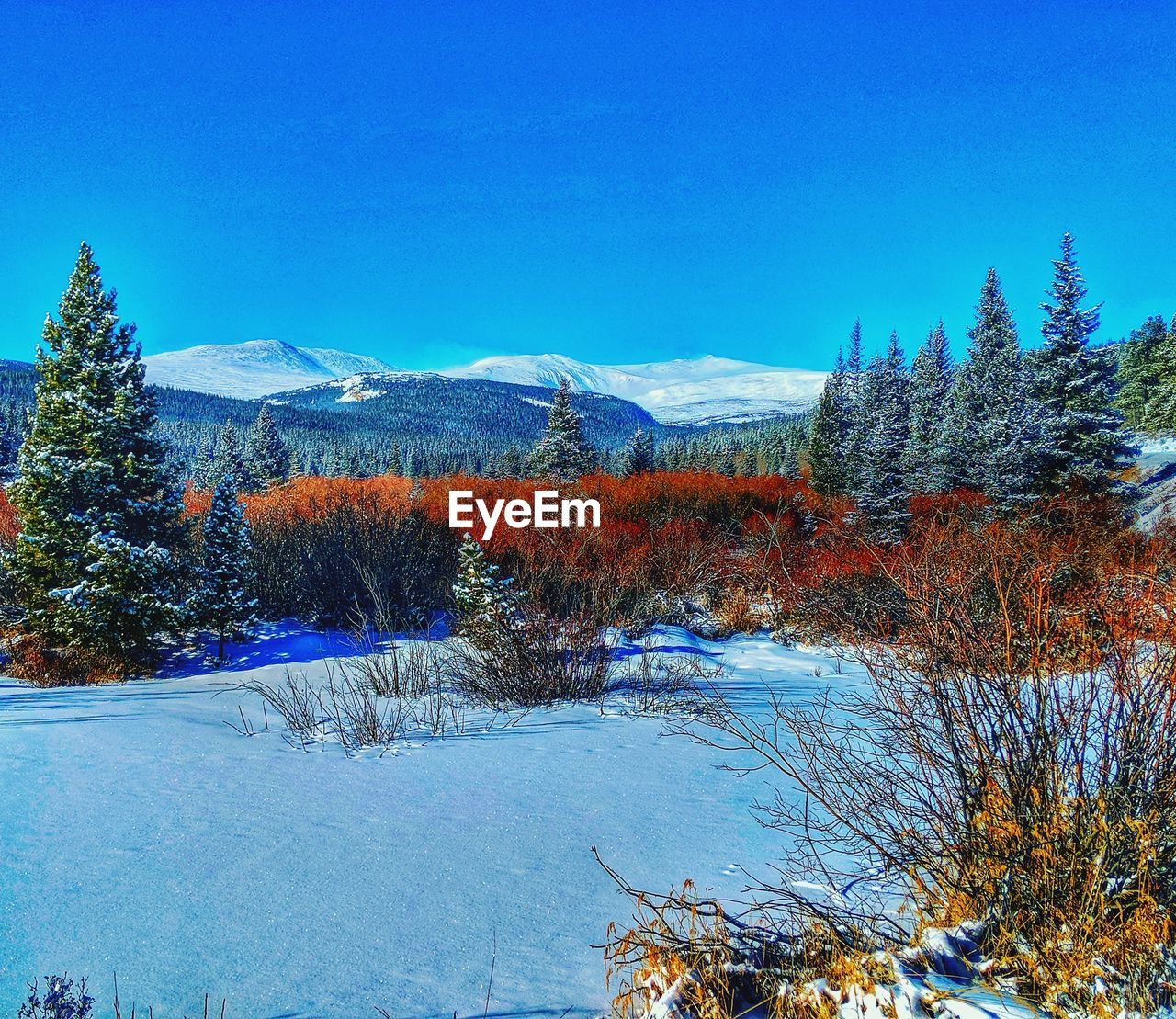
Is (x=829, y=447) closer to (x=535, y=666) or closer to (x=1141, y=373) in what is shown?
(x=1141, y=373)

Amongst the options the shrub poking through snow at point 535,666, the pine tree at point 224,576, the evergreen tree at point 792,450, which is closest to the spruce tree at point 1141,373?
the evergreen tree at point 792,450

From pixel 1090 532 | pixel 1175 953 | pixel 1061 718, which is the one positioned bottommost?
pixel 1175 953

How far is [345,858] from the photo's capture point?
275 cm

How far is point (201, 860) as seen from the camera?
8.77 ft

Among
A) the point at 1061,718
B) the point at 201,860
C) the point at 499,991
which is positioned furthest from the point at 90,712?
the point at 1061,718

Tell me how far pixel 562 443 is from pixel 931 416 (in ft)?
66.1

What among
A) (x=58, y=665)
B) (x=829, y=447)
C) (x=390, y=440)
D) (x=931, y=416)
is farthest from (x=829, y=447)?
(x=390, y=440)

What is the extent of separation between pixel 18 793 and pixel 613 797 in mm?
3106

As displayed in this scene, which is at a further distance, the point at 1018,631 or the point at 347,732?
the point at 347,732

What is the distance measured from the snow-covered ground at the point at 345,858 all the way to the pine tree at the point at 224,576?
525 cm

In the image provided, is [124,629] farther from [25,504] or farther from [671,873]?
[671,873]

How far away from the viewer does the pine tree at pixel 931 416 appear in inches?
933

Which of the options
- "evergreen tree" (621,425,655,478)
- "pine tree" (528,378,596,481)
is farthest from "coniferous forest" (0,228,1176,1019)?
"evergreen tree" (621,425,655,478)

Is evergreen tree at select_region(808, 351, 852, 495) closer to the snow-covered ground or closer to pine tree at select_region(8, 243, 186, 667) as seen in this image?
pine tree at select_region(8, 243, 186, 667)
